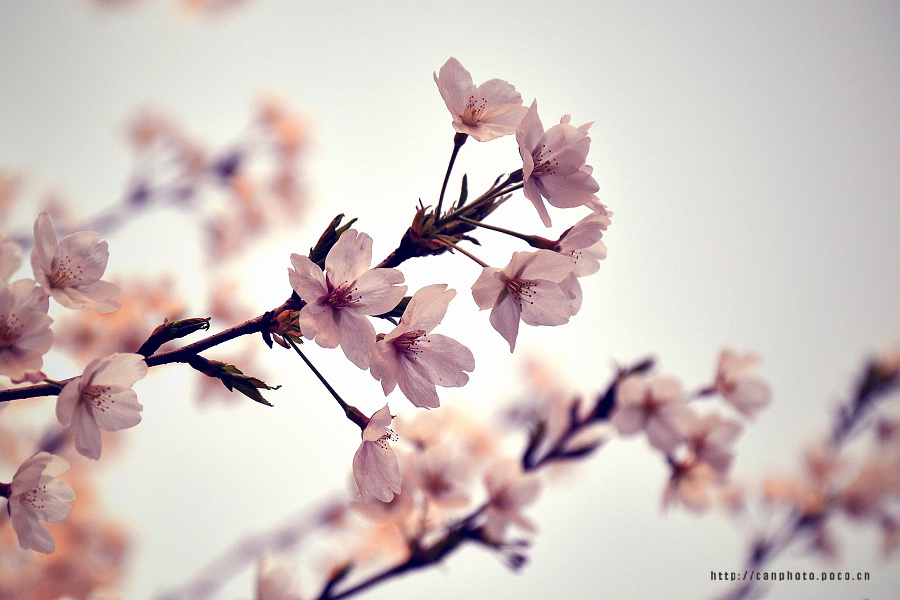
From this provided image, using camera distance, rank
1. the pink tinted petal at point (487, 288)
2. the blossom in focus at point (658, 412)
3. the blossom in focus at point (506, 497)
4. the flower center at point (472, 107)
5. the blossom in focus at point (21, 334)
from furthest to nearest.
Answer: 1. the blossom in focus at point (658, 412)
2. the blossom in focus at point (506, 497)
3. the flower center at point (472, 107)
4. the pink tinted petal at point (487, 288)
5. the blossom in focus at point (21, 334)

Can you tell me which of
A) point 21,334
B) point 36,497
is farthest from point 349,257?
point 36,497

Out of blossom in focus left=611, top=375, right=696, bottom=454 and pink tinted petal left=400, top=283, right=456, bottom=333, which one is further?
blossom in focus left=611, top=375, right=696, bottom=454

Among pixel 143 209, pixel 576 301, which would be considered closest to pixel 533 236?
pixel 576 301

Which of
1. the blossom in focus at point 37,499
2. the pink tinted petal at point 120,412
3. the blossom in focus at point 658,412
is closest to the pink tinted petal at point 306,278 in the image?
the pink tinted petal at point 120,412

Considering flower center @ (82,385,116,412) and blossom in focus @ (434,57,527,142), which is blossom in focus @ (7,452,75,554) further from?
blossom in focus @ (434,57,527,142)

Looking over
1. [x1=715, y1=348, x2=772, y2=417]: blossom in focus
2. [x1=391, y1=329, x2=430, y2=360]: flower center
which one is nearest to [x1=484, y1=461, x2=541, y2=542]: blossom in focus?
[x1=715, y1=348, x2=772, y2=417]: blossom in focus

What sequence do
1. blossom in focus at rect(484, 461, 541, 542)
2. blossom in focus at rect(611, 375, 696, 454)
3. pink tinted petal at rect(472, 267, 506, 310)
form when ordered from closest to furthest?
pink tinted petal at rect(472, 267, 506, 310) → blossom in focus at rect(484, 461, 541, 542) → blossom in focus at rect(611, 375, 696, 454)

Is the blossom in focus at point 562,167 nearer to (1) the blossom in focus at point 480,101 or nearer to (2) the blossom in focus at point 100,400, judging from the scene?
(1) the blossom in focus at point 480,101

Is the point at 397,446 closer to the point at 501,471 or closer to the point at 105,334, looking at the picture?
the point at 501,471
